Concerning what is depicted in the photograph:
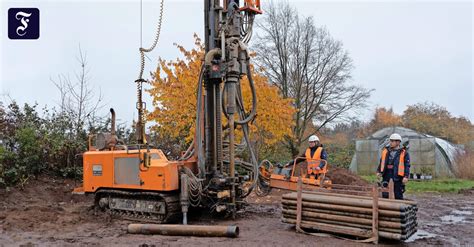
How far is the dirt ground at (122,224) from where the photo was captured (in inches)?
303

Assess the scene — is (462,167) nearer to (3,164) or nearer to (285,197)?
(285,197)

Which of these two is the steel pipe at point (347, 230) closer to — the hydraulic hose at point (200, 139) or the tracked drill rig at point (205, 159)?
the tracked drill rig at point (205, 159)

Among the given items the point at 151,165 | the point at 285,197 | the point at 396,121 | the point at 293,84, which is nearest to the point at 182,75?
the point at 151,165

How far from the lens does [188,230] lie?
8.12m

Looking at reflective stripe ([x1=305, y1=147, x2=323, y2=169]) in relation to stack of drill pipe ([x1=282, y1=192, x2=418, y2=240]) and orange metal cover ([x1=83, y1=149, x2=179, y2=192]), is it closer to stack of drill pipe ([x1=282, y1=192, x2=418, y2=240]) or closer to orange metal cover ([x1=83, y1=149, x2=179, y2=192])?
stack of drill pipe ([x1=282, y1=192, x2=418, y2=240])

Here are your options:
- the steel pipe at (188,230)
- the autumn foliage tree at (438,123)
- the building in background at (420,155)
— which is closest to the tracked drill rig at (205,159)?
the steel pipe at (188,230)

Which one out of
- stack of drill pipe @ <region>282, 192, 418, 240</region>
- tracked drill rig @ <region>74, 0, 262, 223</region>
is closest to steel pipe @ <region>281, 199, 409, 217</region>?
stack of drill pipe @ <region>282, 192, 418, 240</region>

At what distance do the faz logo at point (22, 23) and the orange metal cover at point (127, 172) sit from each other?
302 centimetres

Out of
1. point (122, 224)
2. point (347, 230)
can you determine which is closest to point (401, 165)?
point (347, 230)

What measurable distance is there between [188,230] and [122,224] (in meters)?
2.14

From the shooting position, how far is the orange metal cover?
9211mm

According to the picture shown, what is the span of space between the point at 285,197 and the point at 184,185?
79.4 inches

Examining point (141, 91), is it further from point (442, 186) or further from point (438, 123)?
point (438, 123)

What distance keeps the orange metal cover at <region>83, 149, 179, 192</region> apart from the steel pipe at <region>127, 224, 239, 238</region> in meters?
1.03
